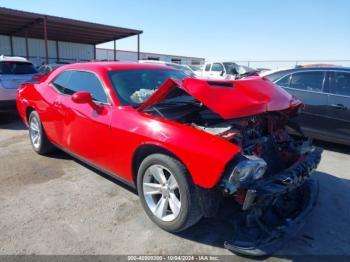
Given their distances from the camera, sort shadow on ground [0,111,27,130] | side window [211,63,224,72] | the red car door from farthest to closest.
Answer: side window [211,63,224,72] → shadow on ground [0,111,27,130] → the red car door

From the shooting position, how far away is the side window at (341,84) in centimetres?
523

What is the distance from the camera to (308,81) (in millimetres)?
5633

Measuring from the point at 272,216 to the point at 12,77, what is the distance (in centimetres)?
721

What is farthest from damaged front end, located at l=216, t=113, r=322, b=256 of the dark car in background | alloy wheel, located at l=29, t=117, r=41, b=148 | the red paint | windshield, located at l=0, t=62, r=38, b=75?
windshield, located at l=0, t=62, r=38, b=75

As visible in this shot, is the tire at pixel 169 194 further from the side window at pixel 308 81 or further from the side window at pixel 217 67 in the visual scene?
the side window at pixel 217 67

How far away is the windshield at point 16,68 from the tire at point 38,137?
3.37m

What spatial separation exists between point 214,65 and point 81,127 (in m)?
13.5

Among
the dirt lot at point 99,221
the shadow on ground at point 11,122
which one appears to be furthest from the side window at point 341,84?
the shadow on ground at point 11,122

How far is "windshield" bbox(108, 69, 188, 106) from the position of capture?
339cm

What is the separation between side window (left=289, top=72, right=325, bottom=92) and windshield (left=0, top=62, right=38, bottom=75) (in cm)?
672

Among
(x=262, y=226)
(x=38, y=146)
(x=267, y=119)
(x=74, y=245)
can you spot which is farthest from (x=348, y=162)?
(x=38, y=146)

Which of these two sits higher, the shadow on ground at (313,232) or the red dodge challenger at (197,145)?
the red dodge challenger at (197,145)

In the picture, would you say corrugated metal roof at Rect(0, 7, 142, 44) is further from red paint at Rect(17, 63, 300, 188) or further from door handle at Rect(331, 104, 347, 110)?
door handle at Rect(331, 104, 347, 110)

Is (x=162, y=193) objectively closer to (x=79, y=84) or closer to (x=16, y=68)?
(x=79, y=84)
